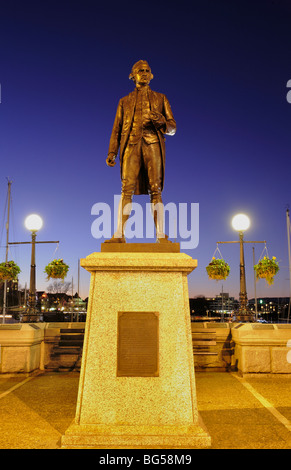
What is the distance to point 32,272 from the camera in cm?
1180

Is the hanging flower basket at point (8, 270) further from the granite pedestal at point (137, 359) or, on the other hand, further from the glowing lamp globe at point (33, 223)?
the granite pedestal at point (137, 359)

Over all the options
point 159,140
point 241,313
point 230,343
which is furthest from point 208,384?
point 159,140

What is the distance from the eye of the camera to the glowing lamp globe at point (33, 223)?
1203 centimetres

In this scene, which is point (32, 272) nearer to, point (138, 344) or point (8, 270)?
point (8, 270)

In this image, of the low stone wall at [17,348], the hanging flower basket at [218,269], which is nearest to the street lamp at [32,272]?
the low stone wall at [17,348]

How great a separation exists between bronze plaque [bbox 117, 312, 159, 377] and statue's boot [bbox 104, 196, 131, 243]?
4.27 feet

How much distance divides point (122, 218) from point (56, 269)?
6.86 m

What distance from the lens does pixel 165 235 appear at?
6.05 meters

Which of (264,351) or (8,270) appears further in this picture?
(8,270)

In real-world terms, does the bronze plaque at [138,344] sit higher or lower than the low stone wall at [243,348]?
higher

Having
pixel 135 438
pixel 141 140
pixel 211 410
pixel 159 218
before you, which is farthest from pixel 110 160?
pixel 211 410

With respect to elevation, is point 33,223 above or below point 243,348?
above
